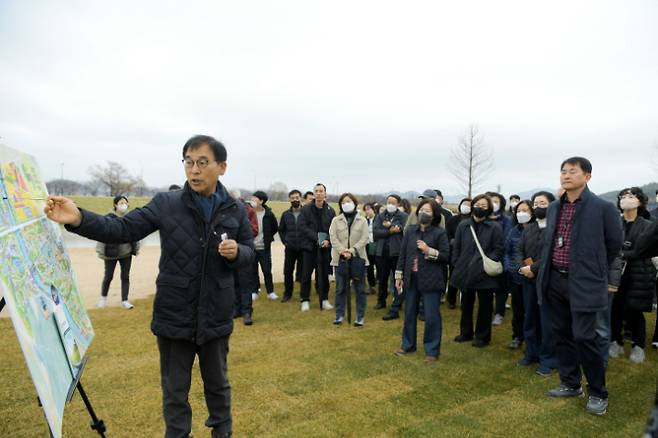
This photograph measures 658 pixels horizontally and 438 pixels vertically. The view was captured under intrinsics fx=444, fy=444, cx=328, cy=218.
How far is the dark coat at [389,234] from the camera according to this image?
8.50m

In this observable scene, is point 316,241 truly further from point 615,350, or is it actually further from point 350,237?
point 615,350

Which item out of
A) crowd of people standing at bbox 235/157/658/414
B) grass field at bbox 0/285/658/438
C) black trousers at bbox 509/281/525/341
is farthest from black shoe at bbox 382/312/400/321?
black trousers at bbox 509/281/525/341

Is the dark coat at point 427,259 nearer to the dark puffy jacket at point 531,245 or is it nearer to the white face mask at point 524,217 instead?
the dark puffy jacket at point 531,245

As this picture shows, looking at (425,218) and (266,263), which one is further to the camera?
(266,263)

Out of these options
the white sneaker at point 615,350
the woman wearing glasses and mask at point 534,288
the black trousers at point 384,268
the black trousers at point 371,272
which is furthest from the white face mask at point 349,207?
the white sneaker at point 615,350

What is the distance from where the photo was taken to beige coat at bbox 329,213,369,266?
7199 millimetres

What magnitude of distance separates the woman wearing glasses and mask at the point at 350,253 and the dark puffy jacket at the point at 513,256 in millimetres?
2133

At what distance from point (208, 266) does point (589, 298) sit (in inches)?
130

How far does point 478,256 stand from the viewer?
19.6ft

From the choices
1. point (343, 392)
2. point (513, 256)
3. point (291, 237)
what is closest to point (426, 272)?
point (513, 256)

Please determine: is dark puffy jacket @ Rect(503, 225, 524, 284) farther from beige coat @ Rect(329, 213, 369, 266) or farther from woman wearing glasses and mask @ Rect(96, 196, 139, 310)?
woman wearing glasses and mask @ Rect(96, 196, 139, 310)

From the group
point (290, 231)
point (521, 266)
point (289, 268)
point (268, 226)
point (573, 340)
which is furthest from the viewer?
point (268, 226)

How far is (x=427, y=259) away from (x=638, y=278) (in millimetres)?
2751

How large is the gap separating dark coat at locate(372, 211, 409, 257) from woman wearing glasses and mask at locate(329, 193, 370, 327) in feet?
4.21
